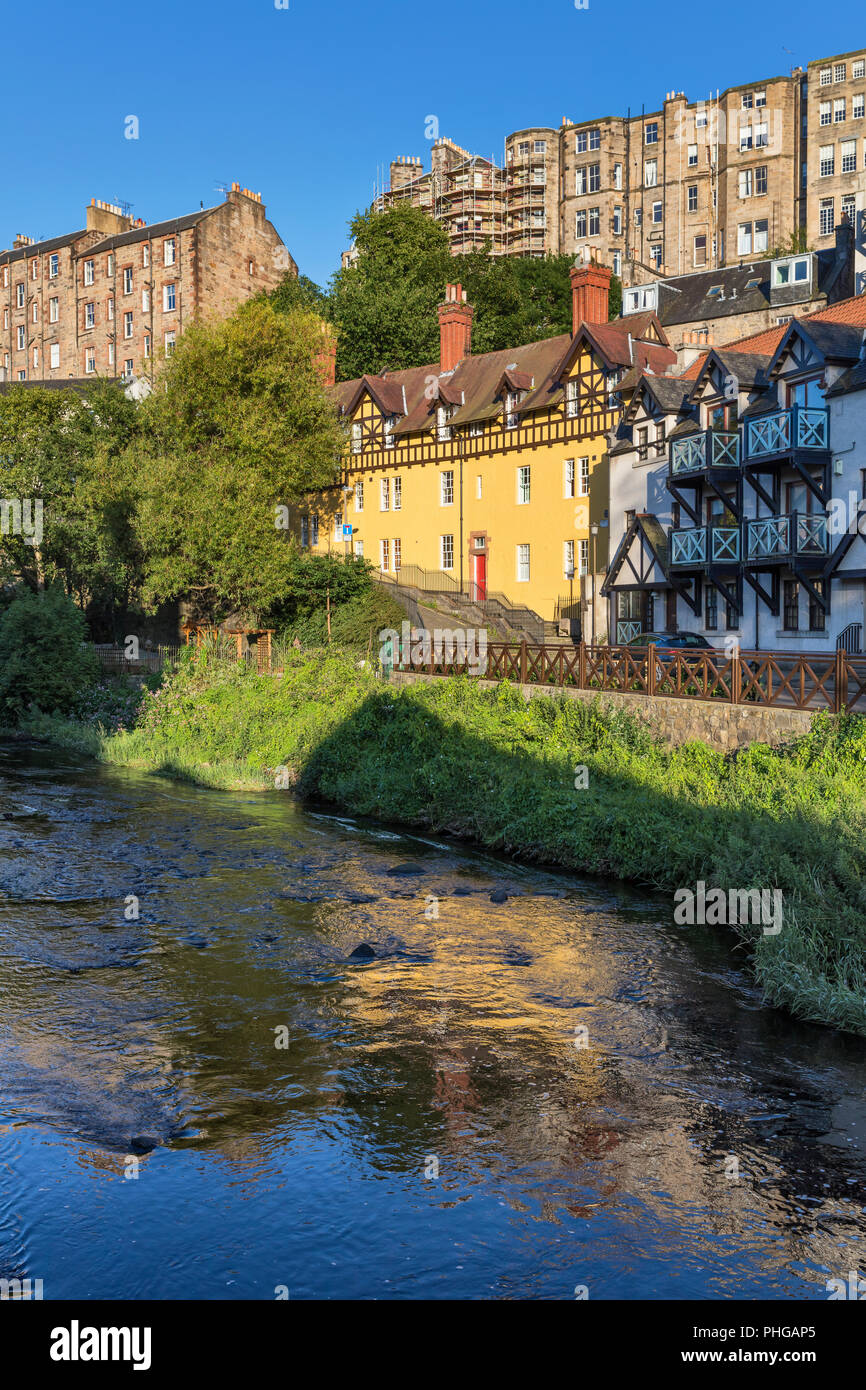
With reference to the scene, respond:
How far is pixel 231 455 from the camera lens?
39.8 meters

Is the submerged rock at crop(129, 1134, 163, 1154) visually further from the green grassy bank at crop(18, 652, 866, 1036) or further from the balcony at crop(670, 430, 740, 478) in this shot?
the balcony at crop(670, 430, 740, 478)

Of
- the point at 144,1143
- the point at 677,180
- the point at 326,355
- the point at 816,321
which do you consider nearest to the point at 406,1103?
the point at 144,1143

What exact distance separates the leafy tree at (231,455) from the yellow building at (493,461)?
439cm

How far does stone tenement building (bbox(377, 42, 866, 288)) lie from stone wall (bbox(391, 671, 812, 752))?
5056 cm

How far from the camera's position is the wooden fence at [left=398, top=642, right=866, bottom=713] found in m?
18.7

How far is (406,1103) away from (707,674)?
44.5 ft

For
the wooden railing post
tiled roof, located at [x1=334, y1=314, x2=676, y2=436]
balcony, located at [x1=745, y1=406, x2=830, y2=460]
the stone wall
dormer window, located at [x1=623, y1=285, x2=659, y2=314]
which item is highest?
dormer window, located at [x1=623, y1=285, x2=659, y2=314]

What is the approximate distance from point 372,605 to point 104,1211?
33995 mm

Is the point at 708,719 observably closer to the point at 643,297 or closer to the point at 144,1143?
the point at 144,1143

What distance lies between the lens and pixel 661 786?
19297 millimetres

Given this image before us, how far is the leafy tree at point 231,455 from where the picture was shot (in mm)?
35719

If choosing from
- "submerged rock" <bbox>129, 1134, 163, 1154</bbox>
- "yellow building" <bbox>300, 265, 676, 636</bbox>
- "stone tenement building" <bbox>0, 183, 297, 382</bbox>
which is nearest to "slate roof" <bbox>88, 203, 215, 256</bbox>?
"stone tenement building" <bbox>0, 183, 297, 382</bbox>

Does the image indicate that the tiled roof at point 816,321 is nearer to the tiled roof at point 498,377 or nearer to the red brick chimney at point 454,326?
the tiled roof at point 498,377
